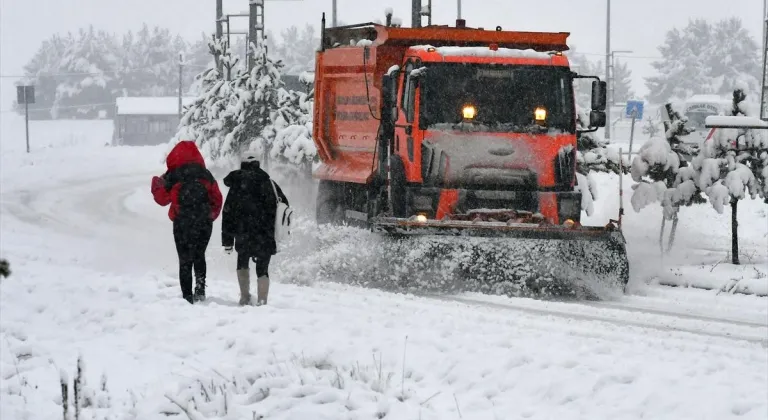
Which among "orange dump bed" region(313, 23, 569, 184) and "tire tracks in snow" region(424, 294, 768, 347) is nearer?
"tire tracks in snow" region(424, 294, 768, 347)

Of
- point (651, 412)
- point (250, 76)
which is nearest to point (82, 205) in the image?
point (250, 76)

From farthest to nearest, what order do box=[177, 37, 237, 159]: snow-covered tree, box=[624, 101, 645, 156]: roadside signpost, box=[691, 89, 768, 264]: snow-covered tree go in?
box=[177, 37, 237, 159]: snow-covered tree < box=[624, 101, 645, 156]: roadside signpost < box=[691, 89, 768, 264]: snow-covered tree

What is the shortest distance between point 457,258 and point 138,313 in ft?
13.2

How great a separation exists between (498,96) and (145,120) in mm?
99023

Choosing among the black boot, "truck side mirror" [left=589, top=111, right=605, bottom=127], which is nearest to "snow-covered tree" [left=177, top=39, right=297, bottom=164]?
"truck side mirror" [left=589, top=111, right=605, bottom=127]

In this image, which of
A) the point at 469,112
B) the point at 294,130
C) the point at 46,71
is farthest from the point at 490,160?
the point at 46,71

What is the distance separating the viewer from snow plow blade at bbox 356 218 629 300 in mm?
12945

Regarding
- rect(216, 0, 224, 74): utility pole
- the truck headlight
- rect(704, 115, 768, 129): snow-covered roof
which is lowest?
rect(704, 115, 768, 129): snow-covered roof

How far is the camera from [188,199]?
36.4 ft

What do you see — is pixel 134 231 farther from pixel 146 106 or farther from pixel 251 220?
pixel 146 106

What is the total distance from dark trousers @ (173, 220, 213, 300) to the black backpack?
0.26 feet

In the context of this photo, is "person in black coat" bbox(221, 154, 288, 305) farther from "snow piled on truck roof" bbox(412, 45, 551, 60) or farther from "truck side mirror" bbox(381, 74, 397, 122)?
"snow piled on truck roof" bbox(412, 45, 551, 60)

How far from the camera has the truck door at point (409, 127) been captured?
1398 centimetres

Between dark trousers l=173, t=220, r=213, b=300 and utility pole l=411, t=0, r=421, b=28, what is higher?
utility pole l=411, t=0, r=421, b=28
